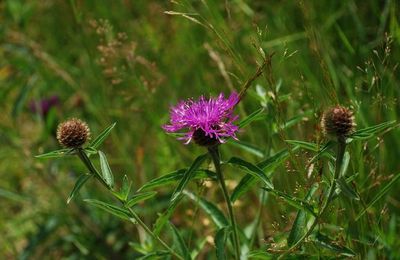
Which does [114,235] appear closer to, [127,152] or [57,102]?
[127,152]

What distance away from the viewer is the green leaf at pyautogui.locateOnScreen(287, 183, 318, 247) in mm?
1347

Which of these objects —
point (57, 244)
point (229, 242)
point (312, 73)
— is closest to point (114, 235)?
point (57, 244)

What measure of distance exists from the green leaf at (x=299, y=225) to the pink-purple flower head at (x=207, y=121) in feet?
0.80

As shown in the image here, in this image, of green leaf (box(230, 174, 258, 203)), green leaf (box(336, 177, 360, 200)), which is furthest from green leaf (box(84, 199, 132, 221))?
green leaf (box(336, 177, 360, 200))

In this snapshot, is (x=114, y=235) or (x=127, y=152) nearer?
(x=114, y=235)

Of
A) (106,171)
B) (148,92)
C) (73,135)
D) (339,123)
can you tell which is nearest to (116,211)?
(106,171)

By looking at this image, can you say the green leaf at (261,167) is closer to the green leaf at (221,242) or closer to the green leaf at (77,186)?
the green leaf at (221,242)

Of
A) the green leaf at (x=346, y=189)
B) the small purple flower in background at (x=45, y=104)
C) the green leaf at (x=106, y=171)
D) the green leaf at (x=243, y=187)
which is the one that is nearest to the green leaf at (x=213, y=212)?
the green leaf at (x=243, y=187)

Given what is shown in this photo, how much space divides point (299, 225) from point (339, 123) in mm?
A: 299

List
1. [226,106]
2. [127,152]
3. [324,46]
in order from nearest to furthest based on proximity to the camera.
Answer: [226,106] → [324,46] → [127,152]

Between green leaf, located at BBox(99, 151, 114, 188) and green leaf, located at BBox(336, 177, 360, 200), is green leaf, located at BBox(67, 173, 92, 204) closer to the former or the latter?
green leaf, located at BBox(99, 151, 114, 188)

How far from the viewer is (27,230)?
266 centimetres

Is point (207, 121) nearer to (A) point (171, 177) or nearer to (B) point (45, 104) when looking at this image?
(A) point (171, 177)

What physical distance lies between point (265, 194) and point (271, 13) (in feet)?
4.40
